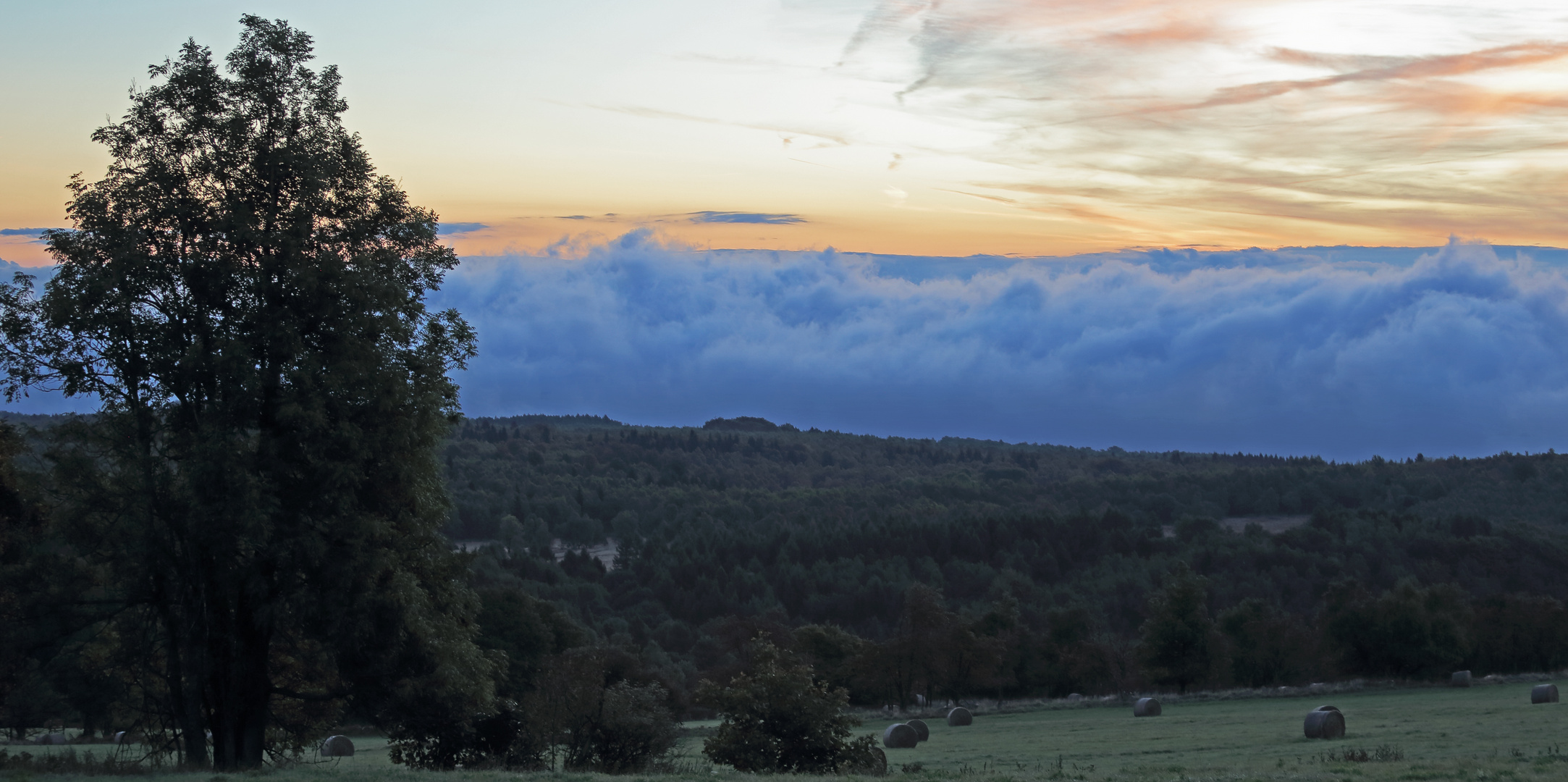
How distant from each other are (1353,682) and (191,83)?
66921mm

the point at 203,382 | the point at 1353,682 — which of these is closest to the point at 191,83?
the point at 203,382

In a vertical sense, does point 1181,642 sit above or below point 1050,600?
above

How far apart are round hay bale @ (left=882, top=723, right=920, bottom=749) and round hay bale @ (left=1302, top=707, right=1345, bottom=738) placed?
15.3 metres

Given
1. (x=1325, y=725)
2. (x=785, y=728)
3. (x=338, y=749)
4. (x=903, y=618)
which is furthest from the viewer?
(x=903, y=618)

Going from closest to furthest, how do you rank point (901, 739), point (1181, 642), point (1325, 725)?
point (1325, 725)
point (901, 739)
point (1181, 642)

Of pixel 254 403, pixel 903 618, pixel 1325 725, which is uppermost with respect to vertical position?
pixel 254 403

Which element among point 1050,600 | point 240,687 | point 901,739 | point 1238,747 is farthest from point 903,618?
point 240,687

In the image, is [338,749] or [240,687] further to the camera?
[338,749]

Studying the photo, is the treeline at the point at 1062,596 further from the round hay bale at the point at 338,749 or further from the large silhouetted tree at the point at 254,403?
the large silhouetted tree at the point at 254,403

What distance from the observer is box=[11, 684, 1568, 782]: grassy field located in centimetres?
2234

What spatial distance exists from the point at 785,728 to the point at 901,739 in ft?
61.4

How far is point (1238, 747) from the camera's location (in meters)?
35.0

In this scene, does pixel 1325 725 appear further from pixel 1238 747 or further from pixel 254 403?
pixel 254 403

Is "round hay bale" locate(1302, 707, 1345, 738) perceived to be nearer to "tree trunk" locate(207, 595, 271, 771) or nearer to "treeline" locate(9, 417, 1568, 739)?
"treeline" locate(9, 417, 1568, 739)
